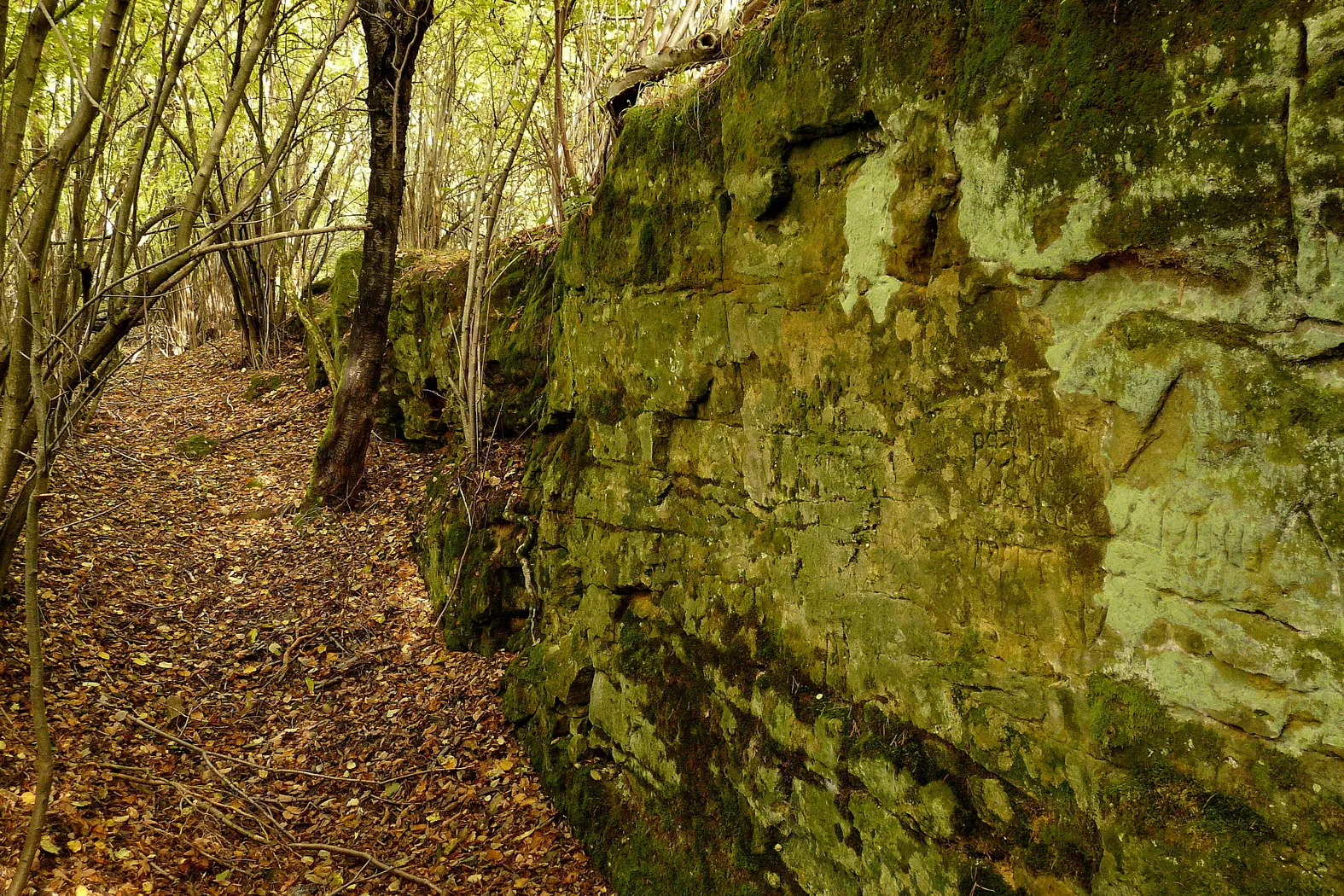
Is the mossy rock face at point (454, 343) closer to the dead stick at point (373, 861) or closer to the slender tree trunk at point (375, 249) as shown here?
the slender tree trunk at point (375, 249)

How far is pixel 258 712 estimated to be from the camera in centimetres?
597

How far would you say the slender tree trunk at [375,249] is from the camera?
7828mm

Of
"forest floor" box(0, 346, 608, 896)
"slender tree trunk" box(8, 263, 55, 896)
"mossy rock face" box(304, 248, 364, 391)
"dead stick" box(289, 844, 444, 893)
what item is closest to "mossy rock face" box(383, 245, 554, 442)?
"forest floor" box(0, 346, 608, 896)

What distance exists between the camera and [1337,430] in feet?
6.98

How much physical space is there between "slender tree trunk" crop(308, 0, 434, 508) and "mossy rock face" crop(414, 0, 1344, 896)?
3.91 m

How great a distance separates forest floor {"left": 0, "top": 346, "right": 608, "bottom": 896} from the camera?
Answer: 452 cm

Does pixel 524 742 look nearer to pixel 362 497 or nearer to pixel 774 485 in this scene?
pixel 774 485

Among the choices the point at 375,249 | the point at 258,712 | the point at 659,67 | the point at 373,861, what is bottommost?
the point at 373,861

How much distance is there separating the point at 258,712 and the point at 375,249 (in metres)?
4.54

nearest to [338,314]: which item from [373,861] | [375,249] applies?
[375,249]

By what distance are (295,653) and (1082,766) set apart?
597 cm

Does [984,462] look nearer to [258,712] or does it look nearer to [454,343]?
[258,712]

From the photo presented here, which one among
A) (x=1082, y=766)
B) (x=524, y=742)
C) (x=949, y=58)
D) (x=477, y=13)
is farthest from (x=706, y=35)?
(x=477, y=13)

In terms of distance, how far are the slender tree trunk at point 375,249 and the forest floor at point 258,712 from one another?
19.2 inches
